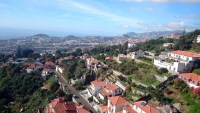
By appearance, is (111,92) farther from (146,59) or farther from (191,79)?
(146,59)

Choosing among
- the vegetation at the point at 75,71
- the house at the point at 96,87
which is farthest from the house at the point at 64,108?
the vegetation at the point at 75,71

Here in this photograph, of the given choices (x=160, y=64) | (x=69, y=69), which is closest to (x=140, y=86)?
(x=160, y=64)

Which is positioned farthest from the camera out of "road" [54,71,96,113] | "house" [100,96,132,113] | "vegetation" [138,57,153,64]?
"vegetation" [138,57,153,64]

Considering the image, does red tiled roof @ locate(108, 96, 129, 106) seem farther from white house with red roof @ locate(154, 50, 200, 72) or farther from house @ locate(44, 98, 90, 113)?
white house with red roof @ locate(154, 50, 200, 72)

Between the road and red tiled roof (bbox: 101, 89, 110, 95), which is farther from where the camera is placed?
red tiled roof (bbox: 101, 89, 110, 95)

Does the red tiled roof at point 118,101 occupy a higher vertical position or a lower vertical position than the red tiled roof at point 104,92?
higher

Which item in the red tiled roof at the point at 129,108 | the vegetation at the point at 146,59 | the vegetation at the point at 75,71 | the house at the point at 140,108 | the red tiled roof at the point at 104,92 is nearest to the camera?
the house at the point at 140,108

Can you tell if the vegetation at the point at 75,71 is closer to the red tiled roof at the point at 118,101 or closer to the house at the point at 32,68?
the house at the point at 32,68

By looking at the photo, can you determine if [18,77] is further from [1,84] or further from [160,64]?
[160,64]

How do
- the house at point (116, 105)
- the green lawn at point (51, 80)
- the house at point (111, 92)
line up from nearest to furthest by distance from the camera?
the house at point (116, 105)
the house at point (111, 92)
the green lawn at point (51, 80)

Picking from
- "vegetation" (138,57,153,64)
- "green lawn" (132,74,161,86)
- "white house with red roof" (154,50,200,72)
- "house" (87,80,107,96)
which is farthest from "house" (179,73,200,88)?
"house" (87,80,107,96)
